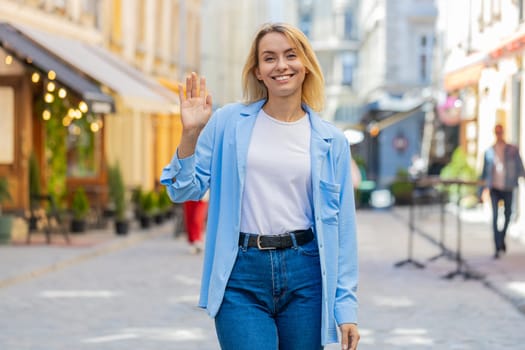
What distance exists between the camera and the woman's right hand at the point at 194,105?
4.00 meters

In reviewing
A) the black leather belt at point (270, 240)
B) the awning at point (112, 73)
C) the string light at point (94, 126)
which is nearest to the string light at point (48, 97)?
the awning at point (112, 73)

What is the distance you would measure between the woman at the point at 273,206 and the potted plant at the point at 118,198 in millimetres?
16920

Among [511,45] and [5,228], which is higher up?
[511,45]

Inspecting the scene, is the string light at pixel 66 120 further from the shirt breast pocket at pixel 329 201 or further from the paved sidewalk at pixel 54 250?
the shirt breast pocket at pixel 329 201

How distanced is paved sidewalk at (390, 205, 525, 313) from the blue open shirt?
681 cm

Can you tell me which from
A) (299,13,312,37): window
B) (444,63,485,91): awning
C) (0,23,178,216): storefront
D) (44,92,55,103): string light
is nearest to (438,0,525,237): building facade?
(444,63,485,91): awning

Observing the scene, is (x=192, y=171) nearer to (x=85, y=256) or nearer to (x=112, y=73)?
(x=85, y=256)

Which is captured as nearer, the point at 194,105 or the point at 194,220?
the point at 194,105

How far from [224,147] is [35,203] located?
54.0 feet

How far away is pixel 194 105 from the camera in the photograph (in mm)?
4031

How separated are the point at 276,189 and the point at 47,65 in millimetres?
15416

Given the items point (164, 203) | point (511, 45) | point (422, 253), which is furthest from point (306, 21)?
point (511, 45)

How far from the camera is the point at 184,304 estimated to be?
1100 centimetres

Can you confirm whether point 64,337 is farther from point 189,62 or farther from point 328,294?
point 189,62
